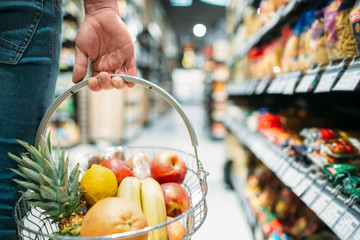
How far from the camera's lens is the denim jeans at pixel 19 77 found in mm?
760

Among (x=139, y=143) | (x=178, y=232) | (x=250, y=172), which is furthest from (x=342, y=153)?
(x=139, y=143)

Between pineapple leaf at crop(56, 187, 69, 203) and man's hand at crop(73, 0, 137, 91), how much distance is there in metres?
0.38

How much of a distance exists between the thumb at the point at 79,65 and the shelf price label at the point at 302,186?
94cm

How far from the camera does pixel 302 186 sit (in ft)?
3.39

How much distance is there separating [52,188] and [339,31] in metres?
1.14

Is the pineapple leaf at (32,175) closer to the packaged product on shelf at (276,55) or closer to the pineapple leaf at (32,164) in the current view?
the pineapple leaf at (32,164)


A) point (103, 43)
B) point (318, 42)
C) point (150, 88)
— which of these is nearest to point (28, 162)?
point (150, 88)

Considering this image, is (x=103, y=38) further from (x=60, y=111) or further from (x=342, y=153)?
(x=60, y=111)

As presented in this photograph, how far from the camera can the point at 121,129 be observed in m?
4.57

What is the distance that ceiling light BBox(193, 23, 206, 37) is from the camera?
13922 mm

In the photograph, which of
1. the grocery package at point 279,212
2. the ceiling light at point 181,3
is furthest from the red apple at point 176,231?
the ceiling light at point 181,3

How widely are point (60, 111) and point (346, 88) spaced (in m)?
4.00

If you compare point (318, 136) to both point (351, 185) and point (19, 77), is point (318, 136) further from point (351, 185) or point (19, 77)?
point (19, 77)

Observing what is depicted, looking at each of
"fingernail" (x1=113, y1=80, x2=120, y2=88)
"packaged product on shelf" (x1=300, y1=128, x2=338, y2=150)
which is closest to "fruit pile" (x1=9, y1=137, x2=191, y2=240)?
"fingernail" (x1=113, y1=80, x2=120, y2=88)
